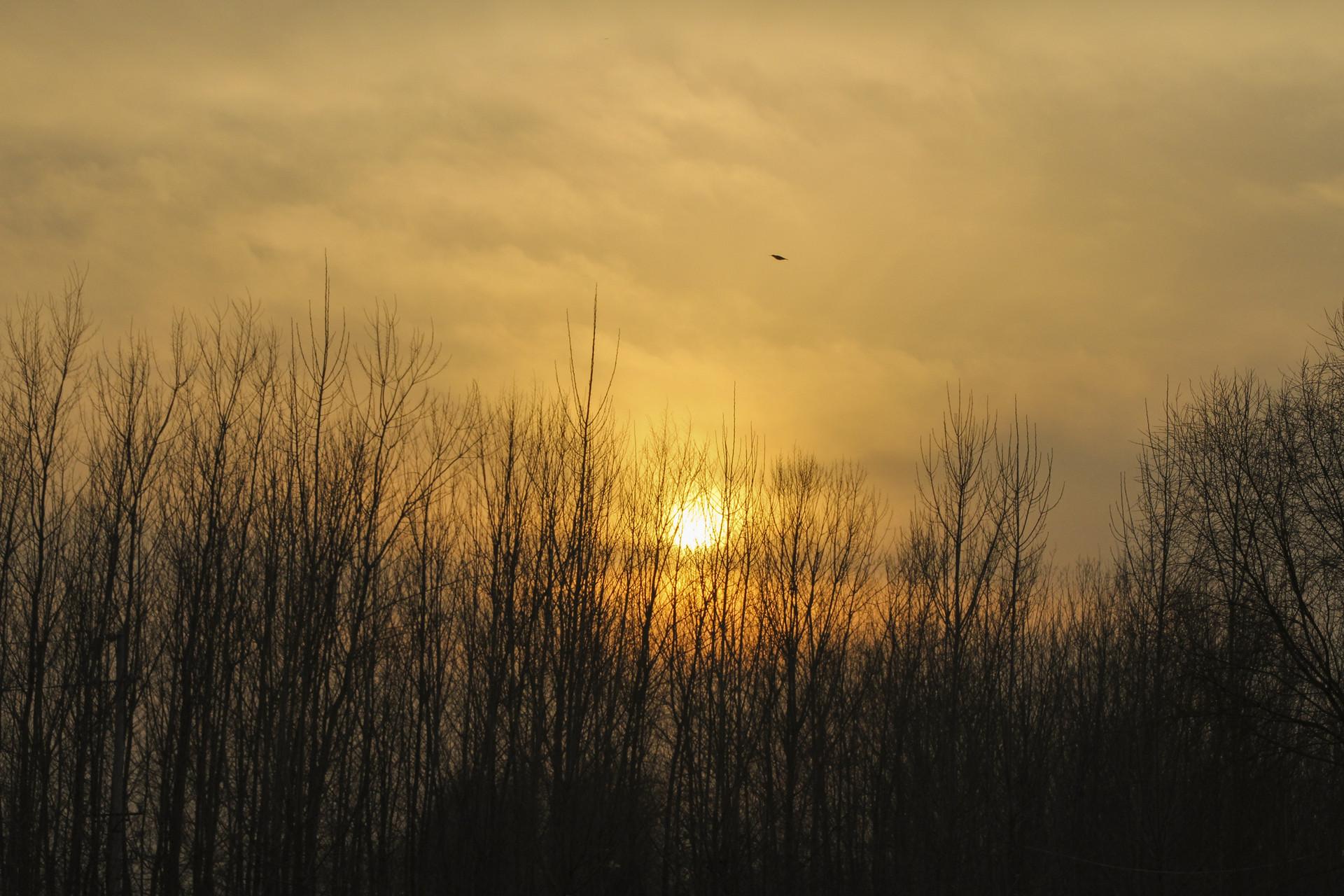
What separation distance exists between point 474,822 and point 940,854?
34.0ft

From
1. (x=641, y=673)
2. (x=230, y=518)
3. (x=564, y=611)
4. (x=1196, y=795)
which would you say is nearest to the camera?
(x=564, y=611)

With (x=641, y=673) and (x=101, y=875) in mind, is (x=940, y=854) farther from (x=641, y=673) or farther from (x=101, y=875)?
(x=101, y=875)

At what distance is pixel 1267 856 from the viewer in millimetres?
21312

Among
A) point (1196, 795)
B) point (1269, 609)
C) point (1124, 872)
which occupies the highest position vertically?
point (1269, 609)

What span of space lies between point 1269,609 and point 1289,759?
2648 millimetres

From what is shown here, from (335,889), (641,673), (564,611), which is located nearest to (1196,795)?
(641,673)

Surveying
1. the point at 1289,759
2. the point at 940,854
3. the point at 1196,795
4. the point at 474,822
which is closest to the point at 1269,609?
the point at 1289,759

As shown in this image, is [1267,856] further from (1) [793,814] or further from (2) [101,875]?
(2) [101,875]

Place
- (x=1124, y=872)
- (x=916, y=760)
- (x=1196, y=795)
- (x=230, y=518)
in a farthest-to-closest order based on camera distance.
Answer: (x=916, y=760) → (x=1124, y=872) → (x=1196, y=795) → (x=230, y=518)

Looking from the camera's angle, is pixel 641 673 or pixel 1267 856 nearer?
pixel 641 673

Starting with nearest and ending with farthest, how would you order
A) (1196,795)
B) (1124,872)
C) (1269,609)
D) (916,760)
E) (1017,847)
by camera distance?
1. (1269,609)
2. (1196,795)
3. (1124,872)
4. (1017,847)
5. (916,760)

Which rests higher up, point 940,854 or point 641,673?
point 641,673

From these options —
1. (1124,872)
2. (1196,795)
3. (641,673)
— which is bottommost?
(1124,872)

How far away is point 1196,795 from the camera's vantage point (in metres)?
21.2
